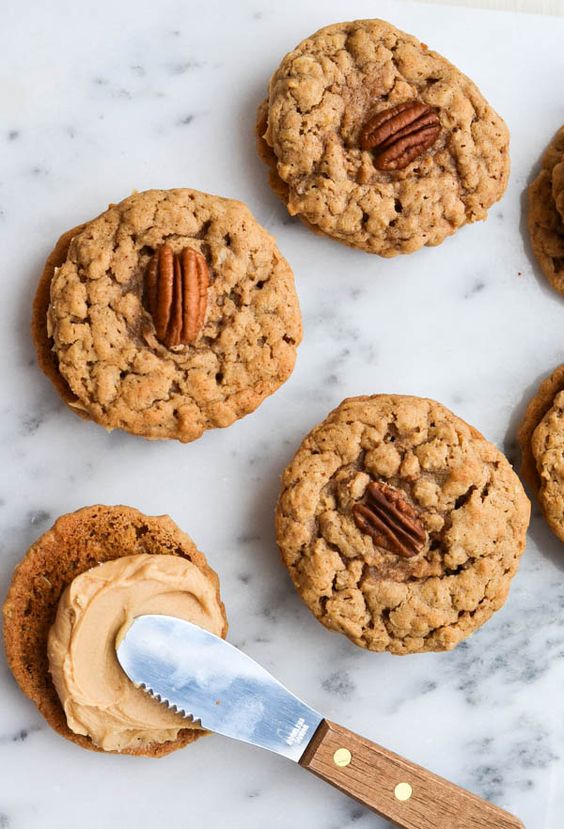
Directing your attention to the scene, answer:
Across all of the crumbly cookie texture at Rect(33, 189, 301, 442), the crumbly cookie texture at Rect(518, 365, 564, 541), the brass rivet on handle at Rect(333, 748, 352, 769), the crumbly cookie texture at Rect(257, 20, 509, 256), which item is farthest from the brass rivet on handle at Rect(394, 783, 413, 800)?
the crumbly cookie texture at Rect(257, 20, 509, 256)

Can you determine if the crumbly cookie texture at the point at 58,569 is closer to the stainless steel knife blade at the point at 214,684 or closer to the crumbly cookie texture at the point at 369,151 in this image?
the stainless steel knife blade at the point at 214,684

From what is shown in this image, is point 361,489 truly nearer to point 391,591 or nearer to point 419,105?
point 391,591

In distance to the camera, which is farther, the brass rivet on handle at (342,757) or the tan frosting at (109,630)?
the brass rivet on handle at (342,757)

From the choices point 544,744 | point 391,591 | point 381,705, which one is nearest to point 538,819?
point 544,744

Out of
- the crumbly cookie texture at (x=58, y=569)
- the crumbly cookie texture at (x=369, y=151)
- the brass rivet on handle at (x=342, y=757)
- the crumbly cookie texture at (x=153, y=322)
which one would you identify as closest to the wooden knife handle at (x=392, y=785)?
the brass rivet on handle at (x=342, y=757)

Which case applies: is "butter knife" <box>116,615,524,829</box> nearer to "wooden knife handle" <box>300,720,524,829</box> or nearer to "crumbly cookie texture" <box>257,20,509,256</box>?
"wooden knife handle" <box>300,720,524,829</box>

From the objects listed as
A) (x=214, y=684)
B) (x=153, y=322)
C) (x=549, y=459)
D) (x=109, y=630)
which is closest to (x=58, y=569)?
(x=109, y=630)
